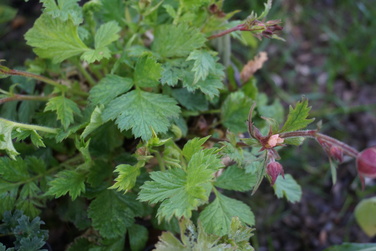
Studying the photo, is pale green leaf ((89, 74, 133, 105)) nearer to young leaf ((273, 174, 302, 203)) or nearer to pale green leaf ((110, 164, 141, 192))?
pale green leaf ((110, 164, 141, 192))

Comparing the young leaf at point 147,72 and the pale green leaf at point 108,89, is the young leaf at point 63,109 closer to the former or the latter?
the pale green leaf at point 108,89

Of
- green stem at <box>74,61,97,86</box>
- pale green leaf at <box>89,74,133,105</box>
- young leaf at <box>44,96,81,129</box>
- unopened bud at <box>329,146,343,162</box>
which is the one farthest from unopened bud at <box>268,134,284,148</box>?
green stem at <box>74,61,97,86</box>

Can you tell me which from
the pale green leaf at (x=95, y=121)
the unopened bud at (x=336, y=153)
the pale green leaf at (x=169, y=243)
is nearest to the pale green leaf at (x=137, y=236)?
the pale green leaf at (x=169, y=243)

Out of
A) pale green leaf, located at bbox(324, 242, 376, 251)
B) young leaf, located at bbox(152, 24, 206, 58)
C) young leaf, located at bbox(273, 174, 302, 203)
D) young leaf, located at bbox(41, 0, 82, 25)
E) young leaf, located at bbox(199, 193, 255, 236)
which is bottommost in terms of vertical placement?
pale green leaf, located at bbox(324, 242, 376, 251)

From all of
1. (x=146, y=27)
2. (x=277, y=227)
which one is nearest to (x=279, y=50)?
(x=277, y=227)

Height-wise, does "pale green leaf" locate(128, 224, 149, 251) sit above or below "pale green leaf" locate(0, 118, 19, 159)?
below

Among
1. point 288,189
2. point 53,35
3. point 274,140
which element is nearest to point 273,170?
point 274,140
